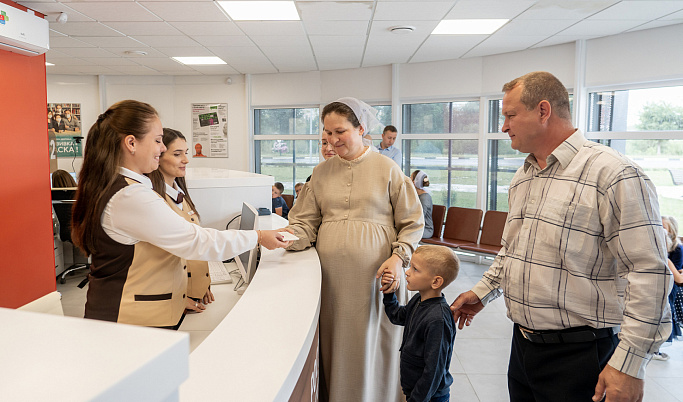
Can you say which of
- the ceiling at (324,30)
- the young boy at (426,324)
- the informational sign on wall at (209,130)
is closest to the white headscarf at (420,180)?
the ceiling at (324,30)

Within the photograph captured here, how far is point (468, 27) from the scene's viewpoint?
15.7 ft

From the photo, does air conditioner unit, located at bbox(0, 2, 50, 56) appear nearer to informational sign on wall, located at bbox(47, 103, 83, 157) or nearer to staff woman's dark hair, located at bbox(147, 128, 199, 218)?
staff woman's dark hair, located at bbox(147, 128, 199, 218)

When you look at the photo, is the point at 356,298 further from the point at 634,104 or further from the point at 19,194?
the point at 634,104

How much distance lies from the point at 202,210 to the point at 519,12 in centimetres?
345

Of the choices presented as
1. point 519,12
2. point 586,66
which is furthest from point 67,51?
point 586,66

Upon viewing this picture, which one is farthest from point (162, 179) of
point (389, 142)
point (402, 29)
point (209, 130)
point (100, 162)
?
point (209, 130)

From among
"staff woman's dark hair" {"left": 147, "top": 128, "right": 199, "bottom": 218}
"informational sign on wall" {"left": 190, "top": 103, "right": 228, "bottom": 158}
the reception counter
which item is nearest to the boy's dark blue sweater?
the reception counter

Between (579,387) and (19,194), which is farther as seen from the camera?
(19,194)

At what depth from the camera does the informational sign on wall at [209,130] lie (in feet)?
27.1

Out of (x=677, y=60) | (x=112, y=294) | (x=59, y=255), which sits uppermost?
(x=677, y=60)

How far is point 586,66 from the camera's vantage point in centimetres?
531

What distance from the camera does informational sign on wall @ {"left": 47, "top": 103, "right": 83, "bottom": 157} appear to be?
8.11 meters

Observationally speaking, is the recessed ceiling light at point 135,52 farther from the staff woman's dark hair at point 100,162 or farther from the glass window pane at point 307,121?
the staff woman's dark hair at point 100,162

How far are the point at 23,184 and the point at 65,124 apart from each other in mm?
4932
